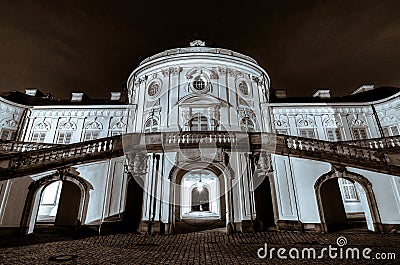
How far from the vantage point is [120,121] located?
22078 mm

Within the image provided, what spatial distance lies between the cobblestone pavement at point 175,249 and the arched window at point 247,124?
915cm

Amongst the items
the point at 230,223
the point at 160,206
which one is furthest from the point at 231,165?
the point at 160,206

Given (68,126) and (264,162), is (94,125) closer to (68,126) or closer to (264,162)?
(68,126)

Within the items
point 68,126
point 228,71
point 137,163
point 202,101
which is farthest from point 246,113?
point 68,126

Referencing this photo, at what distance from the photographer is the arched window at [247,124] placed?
61.4 feet

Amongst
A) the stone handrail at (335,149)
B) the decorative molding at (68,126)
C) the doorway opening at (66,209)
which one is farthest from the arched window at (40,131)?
the stone handrail at (335,149)

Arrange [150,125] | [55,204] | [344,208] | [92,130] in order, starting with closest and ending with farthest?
[344,208] → [55,204] → [150,125] → [92,130]

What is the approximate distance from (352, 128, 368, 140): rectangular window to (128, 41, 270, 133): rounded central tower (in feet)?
27.6

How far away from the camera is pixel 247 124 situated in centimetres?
1905

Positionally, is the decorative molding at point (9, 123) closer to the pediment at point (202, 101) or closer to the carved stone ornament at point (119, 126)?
the carved stone ornament at point (119, 126)

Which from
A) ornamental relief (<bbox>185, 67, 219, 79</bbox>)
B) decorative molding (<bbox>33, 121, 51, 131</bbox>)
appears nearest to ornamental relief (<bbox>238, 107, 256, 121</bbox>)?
ornamental relief (<bbox>185, 67, 219, 79</bbox>)

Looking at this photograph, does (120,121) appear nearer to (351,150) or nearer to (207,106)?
(207,106)

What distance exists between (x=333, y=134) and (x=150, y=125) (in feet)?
53.0

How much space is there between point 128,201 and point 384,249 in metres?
11.6
